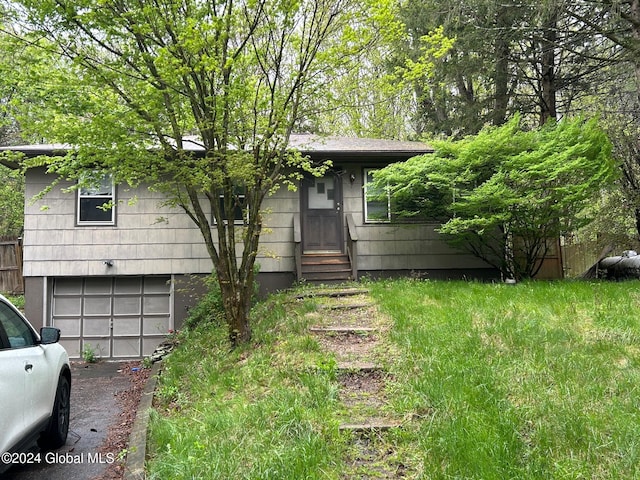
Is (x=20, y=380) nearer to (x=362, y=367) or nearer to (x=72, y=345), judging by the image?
(x=362, y=367)

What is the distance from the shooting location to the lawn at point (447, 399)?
264 centimetres

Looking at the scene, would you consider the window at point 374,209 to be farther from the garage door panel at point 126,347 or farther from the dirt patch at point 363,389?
the dirt patch at point 363,389

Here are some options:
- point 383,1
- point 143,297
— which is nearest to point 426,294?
point 383,1

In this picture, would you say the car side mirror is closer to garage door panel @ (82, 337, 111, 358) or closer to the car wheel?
the car wheel

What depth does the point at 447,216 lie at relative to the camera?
887 cm

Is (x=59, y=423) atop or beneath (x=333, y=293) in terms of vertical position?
beneath

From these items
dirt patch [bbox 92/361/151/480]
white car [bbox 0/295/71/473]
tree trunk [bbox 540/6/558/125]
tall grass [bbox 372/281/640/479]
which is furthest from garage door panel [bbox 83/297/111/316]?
tree trunk [bbox 540/6/558/125]

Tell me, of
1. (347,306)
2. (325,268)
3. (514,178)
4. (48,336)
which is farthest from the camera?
(325,268)

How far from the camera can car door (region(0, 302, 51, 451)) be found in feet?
8.75

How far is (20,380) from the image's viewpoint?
293 cm

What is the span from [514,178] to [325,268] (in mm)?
4031

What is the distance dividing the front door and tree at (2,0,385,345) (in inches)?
159

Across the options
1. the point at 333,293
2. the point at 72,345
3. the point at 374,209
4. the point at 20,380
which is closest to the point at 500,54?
the point at 374,209

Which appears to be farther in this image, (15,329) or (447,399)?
(15,329)
